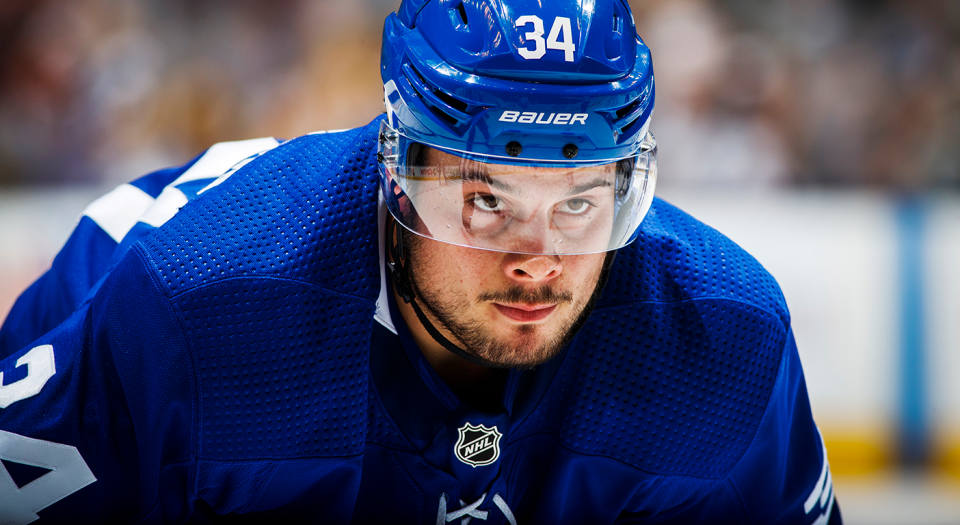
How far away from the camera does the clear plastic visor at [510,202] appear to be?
56.1 inches

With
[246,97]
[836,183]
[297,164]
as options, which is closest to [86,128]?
[246,97]

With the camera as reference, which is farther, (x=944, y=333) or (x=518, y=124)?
(x=944, y=333)

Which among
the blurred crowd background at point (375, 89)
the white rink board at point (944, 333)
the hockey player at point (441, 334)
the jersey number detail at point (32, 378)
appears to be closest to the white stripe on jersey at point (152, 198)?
the hockey player at point (441, 334)

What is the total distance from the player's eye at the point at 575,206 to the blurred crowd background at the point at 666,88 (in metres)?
2.54

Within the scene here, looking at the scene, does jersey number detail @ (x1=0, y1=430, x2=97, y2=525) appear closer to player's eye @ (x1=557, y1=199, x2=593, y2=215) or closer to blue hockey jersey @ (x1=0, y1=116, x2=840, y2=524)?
blue hockey jersey @ (x1=0, y1=116, x2=840, y2=524)

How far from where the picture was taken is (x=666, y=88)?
157 inches

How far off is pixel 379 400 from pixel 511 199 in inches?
18.5

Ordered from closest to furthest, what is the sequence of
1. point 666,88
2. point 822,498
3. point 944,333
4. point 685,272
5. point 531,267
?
point 531,267, point 685,272, point 822,498, point 944,333, point 666,88

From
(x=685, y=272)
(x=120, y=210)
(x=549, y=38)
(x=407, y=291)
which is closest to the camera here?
(x=549, y=38)

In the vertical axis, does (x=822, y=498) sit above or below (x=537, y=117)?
below

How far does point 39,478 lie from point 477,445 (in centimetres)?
77

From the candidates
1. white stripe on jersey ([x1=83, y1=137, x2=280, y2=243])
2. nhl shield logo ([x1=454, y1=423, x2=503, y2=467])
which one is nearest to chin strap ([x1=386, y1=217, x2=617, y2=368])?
nhl shield logo ([x1=454, y1=423, x2=503, y2=467])

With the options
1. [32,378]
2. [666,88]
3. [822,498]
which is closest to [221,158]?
[32,378]

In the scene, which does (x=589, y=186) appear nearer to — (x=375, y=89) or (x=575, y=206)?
Result: (x=575, y=206)
